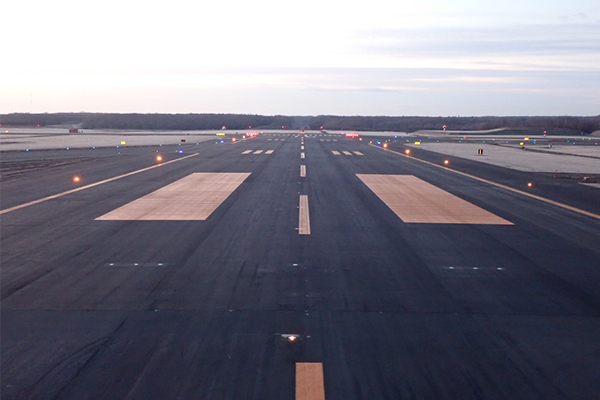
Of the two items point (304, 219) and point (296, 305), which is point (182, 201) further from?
point (296, 305)

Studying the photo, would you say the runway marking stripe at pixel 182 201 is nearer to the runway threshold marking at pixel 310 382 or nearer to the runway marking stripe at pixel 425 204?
the runway marking stripe at pixel 425 204

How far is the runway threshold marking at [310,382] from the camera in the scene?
5.36 meters

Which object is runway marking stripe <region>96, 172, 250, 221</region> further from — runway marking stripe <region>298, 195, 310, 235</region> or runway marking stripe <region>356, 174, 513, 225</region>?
runway marking stripe <region>356, 174, 513, 225</region>

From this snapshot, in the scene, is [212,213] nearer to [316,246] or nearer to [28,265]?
[316,246]

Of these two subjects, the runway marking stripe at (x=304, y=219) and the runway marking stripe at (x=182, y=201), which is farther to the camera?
the runway marking stripe at (x=182, y=201)

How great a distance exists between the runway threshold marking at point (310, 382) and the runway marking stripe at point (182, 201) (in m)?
9.21

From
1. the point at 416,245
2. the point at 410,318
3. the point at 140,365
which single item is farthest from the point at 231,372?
the point at 416,245

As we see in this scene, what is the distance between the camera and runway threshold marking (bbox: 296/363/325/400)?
5363mm

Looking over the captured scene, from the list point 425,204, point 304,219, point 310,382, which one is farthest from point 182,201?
point 310,382

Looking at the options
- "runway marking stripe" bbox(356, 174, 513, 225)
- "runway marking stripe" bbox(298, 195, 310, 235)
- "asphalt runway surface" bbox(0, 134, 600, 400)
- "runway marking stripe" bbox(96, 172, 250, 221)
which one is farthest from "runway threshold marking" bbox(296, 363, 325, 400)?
"runway marking stripe" bbox(356, 174, 513, 225)

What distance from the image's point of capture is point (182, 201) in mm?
17547

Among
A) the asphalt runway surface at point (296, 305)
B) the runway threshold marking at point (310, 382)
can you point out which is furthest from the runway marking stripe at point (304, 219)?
the runway threshold marking at point (310, 382)

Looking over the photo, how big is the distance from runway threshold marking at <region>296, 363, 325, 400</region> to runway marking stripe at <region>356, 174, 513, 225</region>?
942cm

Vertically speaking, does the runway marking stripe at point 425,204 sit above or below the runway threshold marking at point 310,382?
above
